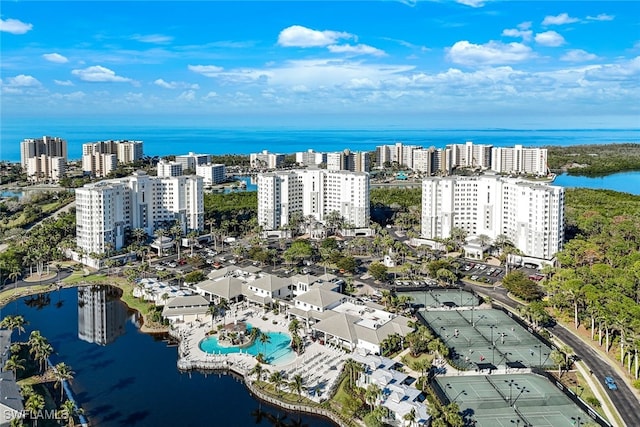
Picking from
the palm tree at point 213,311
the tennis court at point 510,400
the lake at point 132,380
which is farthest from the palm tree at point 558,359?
the palm tree at point 213,311

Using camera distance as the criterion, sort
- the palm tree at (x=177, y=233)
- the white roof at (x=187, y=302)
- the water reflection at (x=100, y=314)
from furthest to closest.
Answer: the palm tree at (x=177, y=233)
the white roof at (x=187, y=302)
the water reflection at (x=100, y=314)

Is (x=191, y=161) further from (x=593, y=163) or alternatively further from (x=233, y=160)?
(x=593, y=163)

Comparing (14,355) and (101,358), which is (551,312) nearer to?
(101,358)

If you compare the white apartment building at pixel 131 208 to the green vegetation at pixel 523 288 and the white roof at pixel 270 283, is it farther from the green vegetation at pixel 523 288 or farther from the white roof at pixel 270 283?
the green vegetation at pixel 523 288

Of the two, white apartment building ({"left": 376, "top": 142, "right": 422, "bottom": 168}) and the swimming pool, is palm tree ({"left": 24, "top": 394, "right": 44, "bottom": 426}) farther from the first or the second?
white apartment building ({"left": 376, "top": 142, "right": 422, "bottom": 168})

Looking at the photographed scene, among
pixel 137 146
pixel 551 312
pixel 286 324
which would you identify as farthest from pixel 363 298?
pixel 137 146

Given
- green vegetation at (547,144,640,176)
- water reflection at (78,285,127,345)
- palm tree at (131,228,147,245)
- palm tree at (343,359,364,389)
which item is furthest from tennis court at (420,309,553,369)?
green vegetation at (547,144,640,176)

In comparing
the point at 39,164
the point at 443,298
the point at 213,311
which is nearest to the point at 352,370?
the point at 213,311
